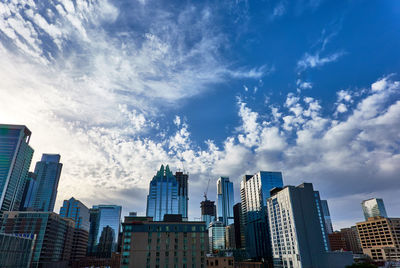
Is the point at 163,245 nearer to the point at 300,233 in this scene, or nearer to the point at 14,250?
the point at 14,250

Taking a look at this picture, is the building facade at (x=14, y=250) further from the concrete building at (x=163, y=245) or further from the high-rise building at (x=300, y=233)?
the high-rise building at (x=300, y=233)

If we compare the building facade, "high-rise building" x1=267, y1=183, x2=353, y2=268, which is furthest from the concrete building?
"high-rise building" x1=267, y1=183, x2=353, y2=268

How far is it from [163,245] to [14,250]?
2810 inches

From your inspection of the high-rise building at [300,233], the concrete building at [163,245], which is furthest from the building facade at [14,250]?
the high-rise building at [300,233]

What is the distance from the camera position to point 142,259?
378 ft

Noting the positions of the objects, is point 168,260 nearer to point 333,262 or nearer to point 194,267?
point 194,267

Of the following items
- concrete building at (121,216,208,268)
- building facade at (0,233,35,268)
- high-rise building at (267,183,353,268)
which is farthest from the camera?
high-rise building at (267,183,353,268)

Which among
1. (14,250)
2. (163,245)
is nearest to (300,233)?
(163,245)

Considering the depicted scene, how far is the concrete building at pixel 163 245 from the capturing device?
11531 centimetres

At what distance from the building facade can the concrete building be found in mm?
50720

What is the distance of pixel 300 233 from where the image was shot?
162 m

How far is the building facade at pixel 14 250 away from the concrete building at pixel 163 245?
50720 millimetres

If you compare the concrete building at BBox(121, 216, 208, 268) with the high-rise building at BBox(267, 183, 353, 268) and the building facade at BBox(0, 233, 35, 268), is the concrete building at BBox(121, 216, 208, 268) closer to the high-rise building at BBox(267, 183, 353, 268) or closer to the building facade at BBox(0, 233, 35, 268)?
the building facade at BBox(0, 233, 35, 268)

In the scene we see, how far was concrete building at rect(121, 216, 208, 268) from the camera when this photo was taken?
378 ft
